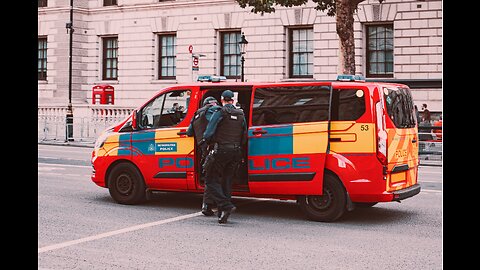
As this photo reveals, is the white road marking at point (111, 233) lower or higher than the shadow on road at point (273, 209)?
lower

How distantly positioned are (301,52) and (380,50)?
3824 mm

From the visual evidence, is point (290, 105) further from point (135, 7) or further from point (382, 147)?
point (135, 7)

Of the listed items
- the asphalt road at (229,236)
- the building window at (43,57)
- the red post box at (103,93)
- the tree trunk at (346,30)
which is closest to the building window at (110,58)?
the red post box at (103,93)

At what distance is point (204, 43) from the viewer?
116 ft

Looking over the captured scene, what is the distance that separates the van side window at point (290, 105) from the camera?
10422 mm

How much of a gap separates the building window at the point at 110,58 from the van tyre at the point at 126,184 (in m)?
27.6

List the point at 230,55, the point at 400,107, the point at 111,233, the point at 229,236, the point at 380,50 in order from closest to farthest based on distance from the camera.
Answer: the point at 229,236
the point at 111,233
the point at 400,107
the point at 380,50
the point at 230,55

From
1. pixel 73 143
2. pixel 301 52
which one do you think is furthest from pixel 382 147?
pixel 301 52

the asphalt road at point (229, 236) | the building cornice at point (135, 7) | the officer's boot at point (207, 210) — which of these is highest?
the building cornice at point (135, 7)

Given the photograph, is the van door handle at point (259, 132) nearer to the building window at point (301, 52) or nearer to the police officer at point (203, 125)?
the police officer at point (203, 125)

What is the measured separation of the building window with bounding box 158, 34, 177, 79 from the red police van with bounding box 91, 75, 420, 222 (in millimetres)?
25270

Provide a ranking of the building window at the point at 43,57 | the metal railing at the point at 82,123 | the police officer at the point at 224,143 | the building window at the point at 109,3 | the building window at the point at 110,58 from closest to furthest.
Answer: the police officer at the point at 224,143 → the metal railing at the point at 82,123 → the building window at the point at 109,3 → the building window at the point at 110,58 → the building window at the point at 43,57
